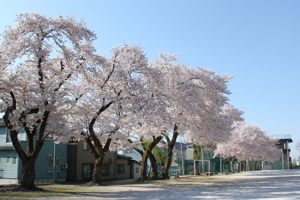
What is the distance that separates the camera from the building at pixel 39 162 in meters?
37.4

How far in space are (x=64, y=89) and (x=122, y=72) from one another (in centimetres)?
524

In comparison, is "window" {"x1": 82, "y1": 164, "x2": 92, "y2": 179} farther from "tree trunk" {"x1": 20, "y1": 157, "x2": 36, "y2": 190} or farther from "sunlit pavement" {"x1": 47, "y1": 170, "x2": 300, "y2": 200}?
"tree trunk" {"x1": 20, "y1": 157, "x2": 36, "y2": 190}

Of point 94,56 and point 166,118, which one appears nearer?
point 94,56

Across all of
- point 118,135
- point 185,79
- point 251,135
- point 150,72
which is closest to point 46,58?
point 150,72

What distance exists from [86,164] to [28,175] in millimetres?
18150

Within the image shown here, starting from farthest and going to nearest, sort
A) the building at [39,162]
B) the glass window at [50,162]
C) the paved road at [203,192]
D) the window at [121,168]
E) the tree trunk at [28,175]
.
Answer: the window at [121,168] < the glass window at [50,162] < the building at [39,162] < the tree trunk at [28,175] < the paved road at [203,192]

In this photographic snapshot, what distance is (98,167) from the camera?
33.7 metres

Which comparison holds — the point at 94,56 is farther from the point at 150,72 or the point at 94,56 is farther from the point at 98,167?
the point at 98,167

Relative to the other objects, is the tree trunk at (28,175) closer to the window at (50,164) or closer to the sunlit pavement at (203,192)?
the sunlit pavement at (203,192)

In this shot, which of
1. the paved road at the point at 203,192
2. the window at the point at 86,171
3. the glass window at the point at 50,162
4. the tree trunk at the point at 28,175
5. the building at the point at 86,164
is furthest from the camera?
the window at the point at 86,171

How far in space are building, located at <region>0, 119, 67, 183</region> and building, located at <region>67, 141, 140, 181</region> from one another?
0.71m

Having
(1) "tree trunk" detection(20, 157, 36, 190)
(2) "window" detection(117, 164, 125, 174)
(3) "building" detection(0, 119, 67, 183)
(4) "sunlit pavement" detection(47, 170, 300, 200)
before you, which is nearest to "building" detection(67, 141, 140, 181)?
(2) "window" detection(117, 164, 125, 174)

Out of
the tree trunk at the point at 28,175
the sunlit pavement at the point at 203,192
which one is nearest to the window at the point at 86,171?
the sunlit pavement at the point at 203,192

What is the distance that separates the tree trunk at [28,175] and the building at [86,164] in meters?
16.0
